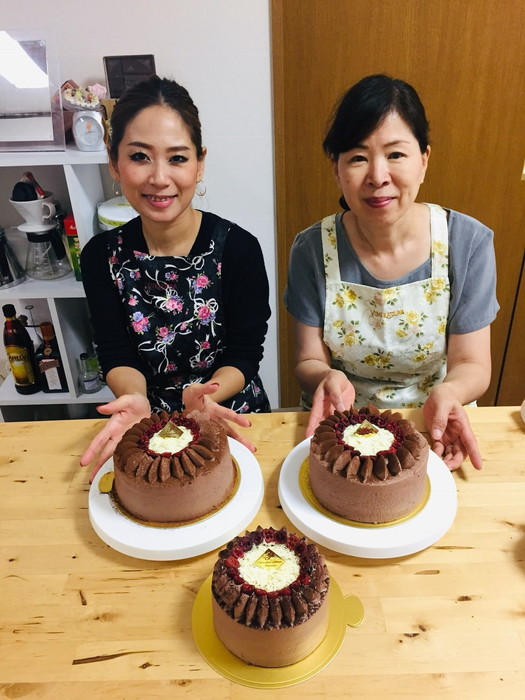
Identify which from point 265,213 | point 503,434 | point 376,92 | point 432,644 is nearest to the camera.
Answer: point 432,644

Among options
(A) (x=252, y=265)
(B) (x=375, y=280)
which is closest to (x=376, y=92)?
(B) (x=375, y=280)

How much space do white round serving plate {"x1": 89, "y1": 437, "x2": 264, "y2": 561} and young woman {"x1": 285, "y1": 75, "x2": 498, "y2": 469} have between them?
396 mm

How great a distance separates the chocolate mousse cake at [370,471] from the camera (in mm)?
991

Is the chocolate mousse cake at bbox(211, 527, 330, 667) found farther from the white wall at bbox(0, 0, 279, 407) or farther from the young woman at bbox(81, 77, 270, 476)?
the white wall at bbox(0, 0, 279, 407)

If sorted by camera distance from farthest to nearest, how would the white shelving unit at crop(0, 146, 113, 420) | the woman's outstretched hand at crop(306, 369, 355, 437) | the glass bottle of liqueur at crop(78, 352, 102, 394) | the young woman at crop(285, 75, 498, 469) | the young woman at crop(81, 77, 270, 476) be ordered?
1. the glass bottle of liqueur at crop(78, 352, 102, 394)
2. the white shelving unit at crop(0, 146, 113, 420)
3. the young woman at crop(81, 77, 270, 476)
4. the young woman at crop(285, 75, 498, 469)
5. the woman's outstretched hand at crop(306, 369, 355, 437)

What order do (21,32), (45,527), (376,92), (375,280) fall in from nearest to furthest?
(45,527) → (376,92) → (375,280) → (21,32)

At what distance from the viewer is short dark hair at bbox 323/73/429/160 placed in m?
1.36

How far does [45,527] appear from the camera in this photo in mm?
1066

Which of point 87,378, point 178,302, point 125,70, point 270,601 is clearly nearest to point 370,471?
point 270,601

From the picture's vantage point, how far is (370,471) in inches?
39.3

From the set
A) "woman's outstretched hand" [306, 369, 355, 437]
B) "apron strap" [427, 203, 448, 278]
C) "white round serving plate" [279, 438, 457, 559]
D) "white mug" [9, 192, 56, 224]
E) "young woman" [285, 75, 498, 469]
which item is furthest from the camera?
"white mug" [9, 192, 56, 224]

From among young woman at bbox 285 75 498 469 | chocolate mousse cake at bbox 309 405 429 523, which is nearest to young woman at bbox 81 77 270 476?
young woman at bbox 285 75 498 469

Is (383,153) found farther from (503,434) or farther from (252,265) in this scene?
(503,434)

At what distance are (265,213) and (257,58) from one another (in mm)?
613
